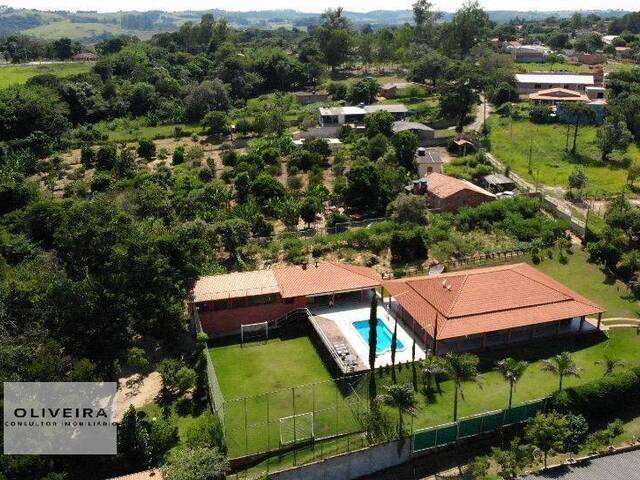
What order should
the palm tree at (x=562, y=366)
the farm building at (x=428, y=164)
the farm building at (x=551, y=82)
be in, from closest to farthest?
the palm tree at (x=562, y=366) < the farm building at (x=428, y=164) < the farm building at (x=551, y=82)

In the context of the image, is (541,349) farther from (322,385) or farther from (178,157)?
(178,157)

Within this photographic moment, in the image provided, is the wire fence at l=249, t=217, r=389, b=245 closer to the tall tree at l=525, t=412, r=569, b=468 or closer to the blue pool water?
the blue pool water

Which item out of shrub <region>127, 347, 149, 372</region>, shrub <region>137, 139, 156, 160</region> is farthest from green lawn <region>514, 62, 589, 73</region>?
shrub <region>127, 347, 149, 372</region>

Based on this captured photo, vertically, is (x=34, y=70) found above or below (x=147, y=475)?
above

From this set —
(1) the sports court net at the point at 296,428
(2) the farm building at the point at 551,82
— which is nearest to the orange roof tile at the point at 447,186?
(1) the sports court net at the point at 296,428

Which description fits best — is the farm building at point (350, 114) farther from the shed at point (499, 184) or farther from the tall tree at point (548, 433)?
the tall tree at point (548, 433)

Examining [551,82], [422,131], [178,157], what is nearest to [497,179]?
[422,131]
